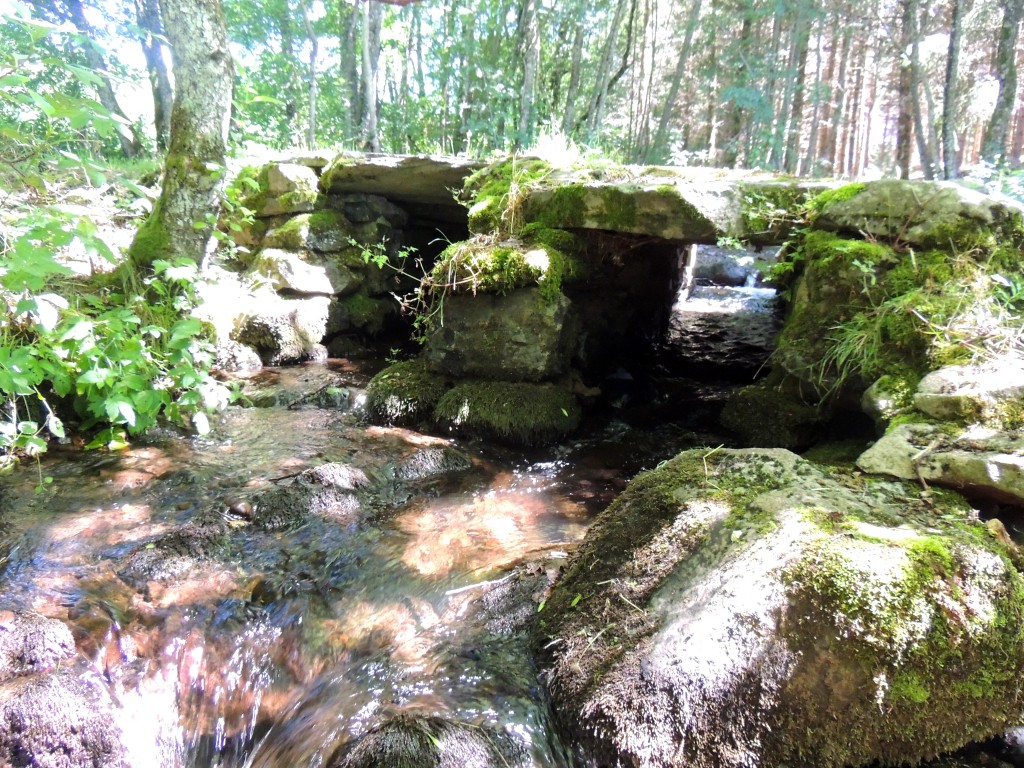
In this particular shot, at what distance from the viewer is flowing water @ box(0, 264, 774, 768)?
222 cm

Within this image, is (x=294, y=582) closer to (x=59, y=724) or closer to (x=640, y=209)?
(x=59, y=724)

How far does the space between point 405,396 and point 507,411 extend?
1.03 metres

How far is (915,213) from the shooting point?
156 inches

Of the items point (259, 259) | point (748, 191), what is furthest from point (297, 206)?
point (748, 191)

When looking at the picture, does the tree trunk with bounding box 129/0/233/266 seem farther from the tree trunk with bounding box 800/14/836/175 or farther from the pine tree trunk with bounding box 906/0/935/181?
the tree trunk with bounding box 800/14/836/175

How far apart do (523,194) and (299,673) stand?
14.6 feet

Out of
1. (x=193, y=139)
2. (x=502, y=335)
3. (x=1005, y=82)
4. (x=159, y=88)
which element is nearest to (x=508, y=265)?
(x=502, y=335)

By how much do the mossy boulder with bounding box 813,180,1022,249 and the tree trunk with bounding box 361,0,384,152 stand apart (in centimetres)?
823

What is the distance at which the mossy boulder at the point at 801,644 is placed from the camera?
1.80 m

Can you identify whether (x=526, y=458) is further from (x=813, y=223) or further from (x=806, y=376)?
(x=813, y=223)

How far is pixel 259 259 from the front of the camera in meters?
7.49

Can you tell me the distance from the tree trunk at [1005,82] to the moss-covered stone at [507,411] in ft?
26.9

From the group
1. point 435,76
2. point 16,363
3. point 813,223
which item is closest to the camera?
point 16,363

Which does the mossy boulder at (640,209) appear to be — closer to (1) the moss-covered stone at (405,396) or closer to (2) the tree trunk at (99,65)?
(1) the moss-covered stone at (405,396)
